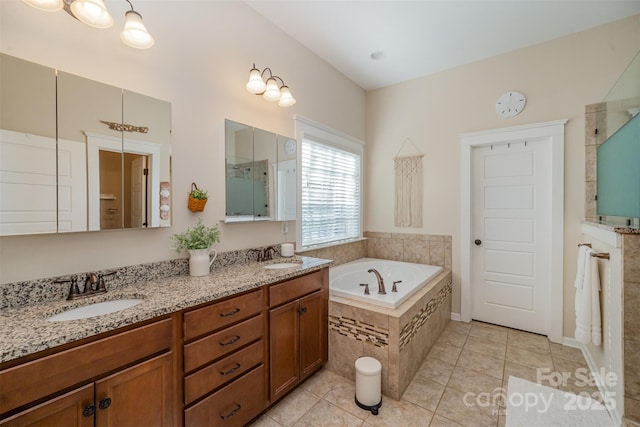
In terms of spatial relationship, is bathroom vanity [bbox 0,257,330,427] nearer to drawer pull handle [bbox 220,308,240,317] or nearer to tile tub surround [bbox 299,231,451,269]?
drawer pull handle [bbox 220,308,240,317]

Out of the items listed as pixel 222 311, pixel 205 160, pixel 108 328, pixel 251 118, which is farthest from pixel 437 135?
pixel 108 328

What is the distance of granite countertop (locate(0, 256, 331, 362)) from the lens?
0.91 metres

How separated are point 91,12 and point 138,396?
1774 mm

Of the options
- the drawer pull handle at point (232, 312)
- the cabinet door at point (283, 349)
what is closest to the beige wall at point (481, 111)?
the cabinet door at point (283, 349)

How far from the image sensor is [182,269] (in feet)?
5.88

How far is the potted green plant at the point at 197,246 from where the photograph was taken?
1.70 metres

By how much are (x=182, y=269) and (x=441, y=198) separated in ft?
9.66

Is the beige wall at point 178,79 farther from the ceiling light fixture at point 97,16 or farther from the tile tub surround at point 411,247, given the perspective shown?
the tile tub surround at point 411,247

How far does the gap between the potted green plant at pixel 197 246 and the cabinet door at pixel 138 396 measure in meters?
0.59

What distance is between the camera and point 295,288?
189cm

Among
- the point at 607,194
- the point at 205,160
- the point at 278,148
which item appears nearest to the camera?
the point at 205,160

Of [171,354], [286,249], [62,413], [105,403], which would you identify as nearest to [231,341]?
[171,354]

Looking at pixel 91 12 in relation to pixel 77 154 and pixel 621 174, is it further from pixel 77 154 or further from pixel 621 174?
pixel 621 174

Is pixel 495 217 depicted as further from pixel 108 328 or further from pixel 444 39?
pixel 108 328
